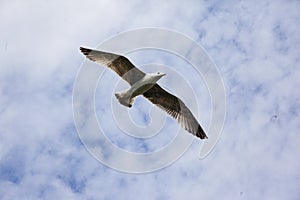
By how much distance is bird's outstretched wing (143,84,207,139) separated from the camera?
26469mm

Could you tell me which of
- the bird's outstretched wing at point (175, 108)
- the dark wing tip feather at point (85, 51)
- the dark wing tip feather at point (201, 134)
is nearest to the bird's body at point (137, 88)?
the bird's outstretched wing at point (175, 108)

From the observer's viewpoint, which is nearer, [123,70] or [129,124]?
[123,70]

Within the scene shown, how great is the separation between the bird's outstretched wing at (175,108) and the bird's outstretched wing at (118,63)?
1.31 m

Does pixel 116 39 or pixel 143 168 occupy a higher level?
pixel 116 39

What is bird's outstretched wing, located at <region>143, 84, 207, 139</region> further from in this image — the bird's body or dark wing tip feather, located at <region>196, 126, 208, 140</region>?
the bird's body

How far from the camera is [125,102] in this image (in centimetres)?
2512

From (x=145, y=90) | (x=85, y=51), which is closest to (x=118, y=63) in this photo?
(x=85, y=51)

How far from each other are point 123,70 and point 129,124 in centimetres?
262

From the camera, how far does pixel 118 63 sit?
25.1 metres

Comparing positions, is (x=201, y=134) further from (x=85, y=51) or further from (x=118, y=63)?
(x=85, y=51)

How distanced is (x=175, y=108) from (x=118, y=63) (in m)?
3.18

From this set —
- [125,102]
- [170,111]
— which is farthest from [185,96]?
[125,102]

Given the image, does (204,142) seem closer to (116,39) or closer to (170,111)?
(170,111)

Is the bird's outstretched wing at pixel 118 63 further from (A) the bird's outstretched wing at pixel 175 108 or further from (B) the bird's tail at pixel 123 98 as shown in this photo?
(A) the bird's outstretched wing at pixel 175 108
